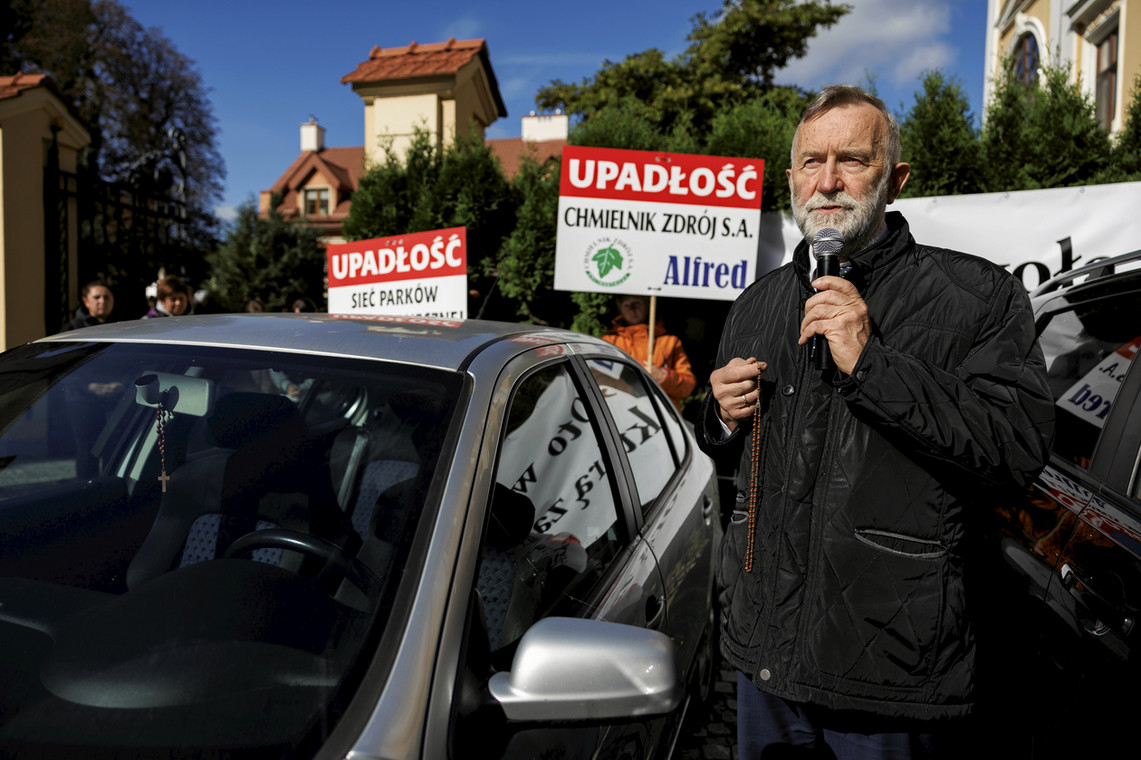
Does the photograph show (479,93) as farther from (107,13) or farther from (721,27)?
(107,13)

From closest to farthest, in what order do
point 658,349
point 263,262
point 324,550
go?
point 324,550 < point 658,349 < point 263,262

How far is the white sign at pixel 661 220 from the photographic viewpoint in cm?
555

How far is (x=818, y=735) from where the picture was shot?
1.67 m

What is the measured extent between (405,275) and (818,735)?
4903mm

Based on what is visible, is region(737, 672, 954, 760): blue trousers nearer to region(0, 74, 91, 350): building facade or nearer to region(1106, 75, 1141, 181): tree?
region(1106, 75, 1141, 181): tree

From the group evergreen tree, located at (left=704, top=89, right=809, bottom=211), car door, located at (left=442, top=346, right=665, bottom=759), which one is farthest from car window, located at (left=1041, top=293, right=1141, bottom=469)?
evergreen tree, located at (left=704, top=89, right=809, bottom=211)

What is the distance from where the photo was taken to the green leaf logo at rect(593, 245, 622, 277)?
5.65m

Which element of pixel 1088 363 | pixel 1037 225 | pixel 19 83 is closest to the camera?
pixel 1088 363

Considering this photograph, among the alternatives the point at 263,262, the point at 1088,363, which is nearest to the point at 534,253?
the point at 1088,363

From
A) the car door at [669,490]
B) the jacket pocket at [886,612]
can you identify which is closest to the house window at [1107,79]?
the car door at [669,490]

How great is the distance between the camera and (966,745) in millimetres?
1724

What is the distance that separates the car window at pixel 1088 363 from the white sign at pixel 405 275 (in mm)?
Answer: 3866

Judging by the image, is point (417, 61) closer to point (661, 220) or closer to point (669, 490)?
point (661, 220)

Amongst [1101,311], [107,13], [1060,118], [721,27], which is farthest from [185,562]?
[107,13]
